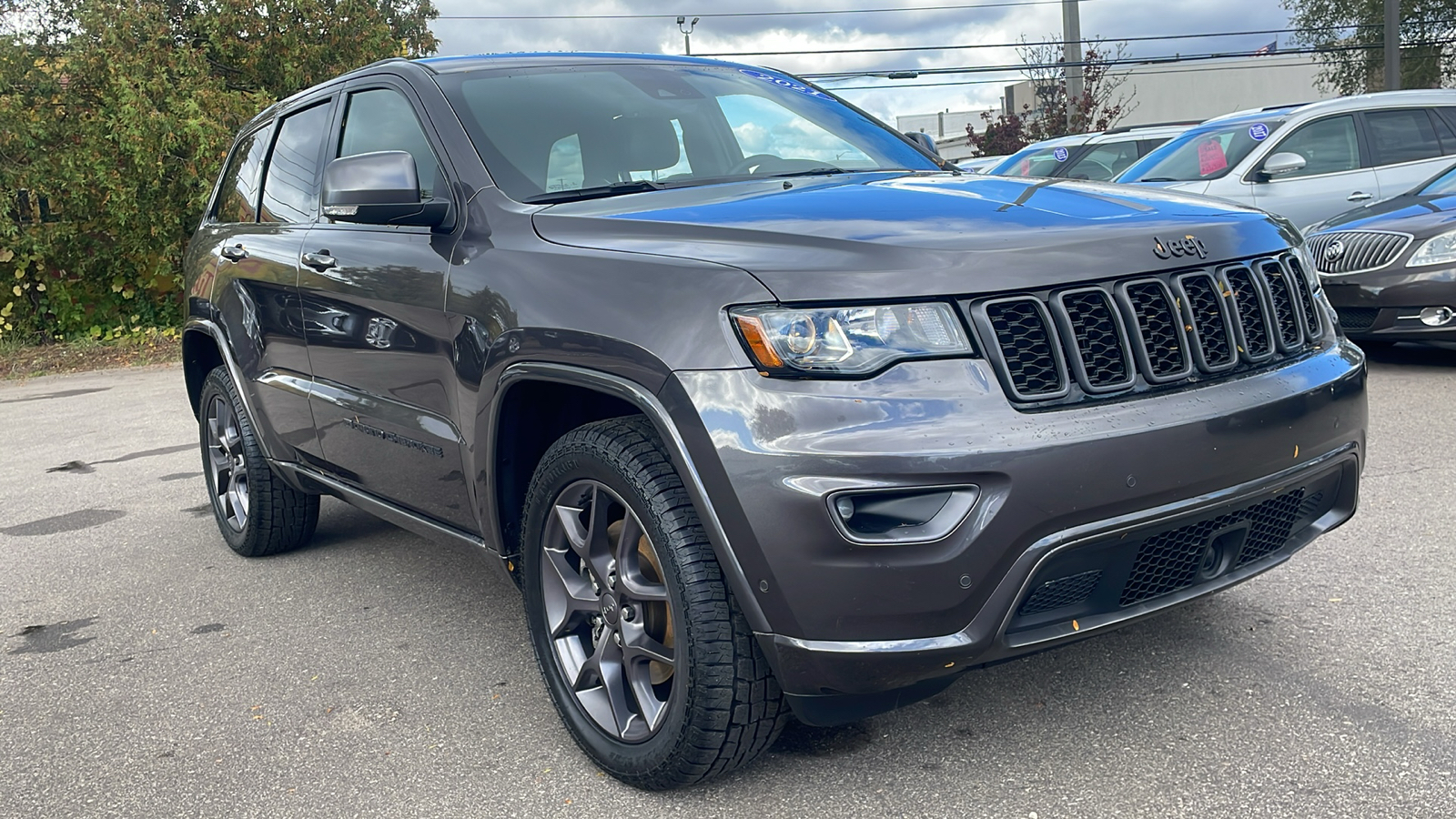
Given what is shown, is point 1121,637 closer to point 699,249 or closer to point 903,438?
point 903,438

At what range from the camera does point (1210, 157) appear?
390 inches

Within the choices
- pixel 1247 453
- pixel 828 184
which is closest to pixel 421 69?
pixel 828 184

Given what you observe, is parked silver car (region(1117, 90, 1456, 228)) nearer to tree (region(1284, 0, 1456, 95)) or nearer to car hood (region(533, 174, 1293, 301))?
car hood (region(533, 174, 1293, 301))

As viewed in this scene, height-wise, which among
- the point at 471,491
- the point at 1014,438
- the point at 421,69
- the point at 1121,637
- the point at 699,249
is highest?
the point at 421,69

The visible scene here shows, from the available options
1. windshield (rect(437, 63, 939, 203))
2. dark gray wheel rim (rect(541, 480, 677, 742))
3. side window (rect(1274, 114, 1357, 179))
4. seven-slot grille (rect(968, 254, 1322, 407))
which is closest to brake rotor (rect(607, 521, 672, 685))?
dark gray wheel rim (rect(541, 480, 677, 742))

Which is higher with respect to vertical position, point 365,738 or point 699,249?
point 699,249

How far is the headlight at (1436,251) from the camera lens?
22.4 feet

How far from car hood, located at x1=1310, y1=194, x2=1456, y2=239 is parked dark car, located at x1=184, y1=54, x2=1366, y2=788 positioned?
487cm

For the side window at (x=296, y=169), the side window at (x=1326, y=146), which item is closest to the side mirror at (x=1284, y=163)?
the side window at (x=1326, y=146)

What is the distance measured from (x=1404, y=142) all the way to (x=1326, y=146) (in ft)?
1.93

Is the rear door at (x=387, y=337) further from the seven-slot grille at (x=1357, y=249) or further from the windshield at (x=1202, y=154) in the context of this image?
the windshield at (x=1202, y=154)

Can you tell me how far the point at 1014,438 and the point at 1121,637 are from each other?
1.39 m

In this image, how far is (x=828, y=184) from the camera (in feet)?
10.2

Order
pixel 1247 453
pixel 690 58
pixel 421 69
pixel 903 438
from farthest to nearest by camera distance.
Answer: pixel 690 58 → pixel 421 69 → pixel 1247 453 → pixel 903 438
